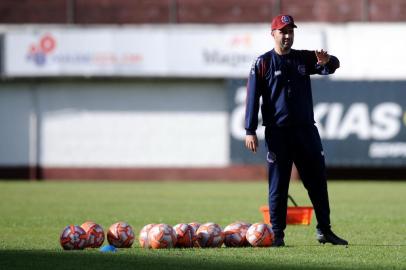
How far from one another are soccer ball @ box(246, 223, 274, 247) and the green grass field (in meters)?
0.25

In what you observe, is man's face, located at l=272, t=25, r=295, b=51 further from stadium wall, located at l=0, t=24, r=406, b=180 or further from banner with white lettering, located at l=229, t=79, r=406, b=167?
stadium wall, located at l=0, t=24, r=406, b=180

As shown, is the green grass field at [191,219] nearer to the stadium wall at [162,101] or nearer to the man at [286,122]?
the man at [286,122]

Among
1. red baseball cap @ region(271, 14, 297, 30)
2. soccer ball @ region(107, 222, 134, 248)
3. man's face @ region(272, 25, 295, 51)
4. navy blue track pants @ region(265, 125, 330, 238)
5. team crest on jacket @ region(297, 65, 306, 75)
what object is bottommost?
soccer ball @ region(107, 222, 134, 248)

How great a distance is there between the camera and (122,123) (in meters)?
37.0

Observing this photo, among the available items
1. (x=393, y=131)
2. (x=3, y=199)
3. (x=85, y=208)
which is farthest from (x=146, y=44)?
(x=85, y=208)

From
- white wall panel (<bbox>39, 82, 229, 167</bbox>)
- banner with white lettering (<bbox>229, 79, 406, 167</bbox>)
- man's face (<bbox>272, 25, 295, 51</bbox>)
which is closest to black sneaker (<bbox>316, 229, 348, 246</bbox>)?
man's face (<bbox>272, 25, 295, 51</bbox>)

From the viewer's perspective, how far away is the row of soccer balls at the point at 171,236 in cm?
1212

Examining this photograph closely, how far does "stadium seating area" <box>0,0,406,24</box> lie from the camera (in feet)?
124

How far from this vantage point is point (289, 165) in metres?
12.8

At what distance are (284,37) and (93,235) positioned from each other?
3.18m

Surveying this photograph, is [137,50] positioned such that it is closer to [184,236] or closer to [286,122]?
[286,122]

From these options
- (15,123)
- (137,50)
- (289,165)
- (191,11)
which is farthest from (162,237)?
(191,11)

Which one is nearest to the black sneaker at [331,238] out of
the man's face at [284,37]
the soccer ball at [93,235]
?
the man's face at [284,37]

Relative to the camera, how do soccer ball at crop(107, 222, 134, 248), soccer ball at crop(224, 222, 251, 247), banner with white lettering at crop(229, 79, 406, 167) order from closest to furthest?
soccer ball at crop(107, 222, 134, 248)
soccer ball at crop(224, 222, 251, 247)
banner with white lettering at crop(229, 79, 406, 167)
